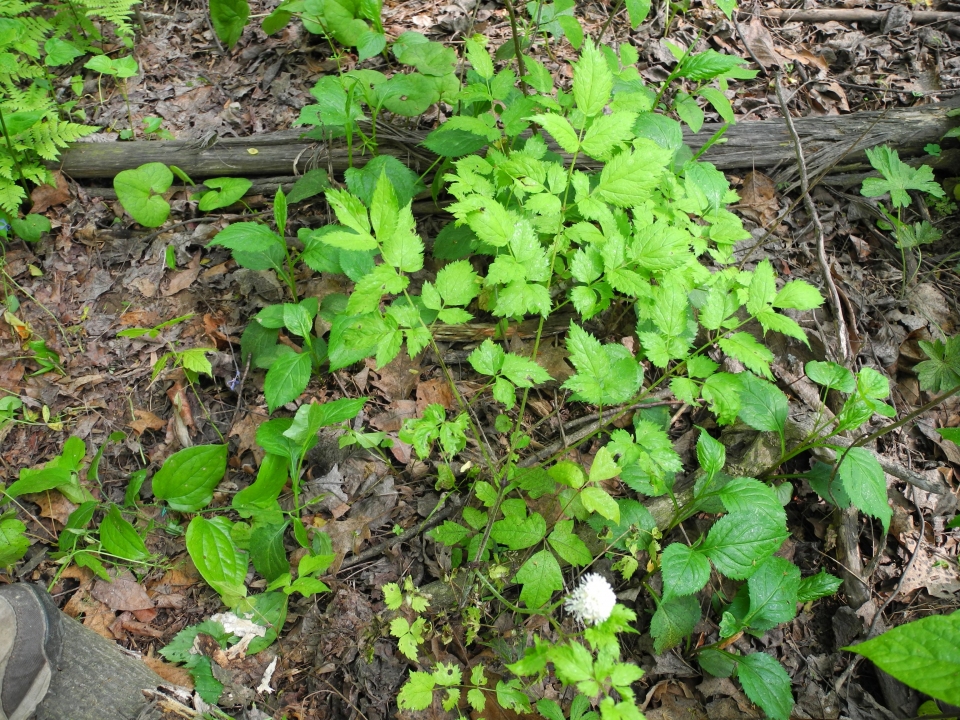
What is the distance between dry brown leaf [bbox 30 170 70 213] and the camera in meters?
2.99

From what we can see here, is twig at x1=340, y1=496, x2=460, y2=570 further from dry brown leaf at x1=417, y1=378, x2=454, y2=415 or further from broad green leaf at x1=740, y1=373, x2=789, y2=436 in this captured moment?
broad green leaf at x1=740, y1=373, x2=789, y2=436

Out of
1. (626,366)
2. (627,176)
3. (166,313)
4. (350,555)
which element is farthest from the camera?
(166,313)

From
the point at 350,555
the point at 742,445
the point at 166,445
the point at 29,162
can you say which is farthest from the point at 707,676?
the point at 29,162

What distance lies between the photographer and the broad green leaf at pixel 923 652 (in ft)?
3.95

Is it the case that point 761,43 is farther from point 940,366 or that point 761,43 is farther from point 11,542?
point 11,542

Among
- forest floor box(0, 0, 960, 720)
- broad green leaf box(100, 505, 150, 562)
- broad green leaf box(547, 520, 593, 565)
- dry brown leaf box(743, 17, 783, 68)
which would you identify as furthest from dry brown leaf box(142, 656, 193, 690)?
dry brown leaf box(743, 17, 783, 68)

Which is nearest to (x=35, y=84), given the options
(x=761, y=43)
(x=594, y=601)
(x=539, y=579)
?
(x=539, y=579)

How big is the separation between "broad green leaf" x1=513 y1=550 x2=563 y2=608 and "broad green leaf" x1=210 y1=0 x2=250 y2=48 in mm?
3488

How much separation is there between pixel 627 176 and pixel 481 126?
734 mm

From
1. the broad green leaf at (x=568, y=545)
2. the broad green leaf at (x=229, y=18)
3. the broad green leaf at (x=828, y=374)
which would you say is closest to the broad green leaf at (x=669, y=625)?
the broad green leaf at (x=568, y=545)

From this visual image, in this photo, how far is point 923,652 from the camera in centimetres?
125

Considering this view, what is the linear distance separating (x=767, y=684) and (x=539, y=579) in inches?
32.7

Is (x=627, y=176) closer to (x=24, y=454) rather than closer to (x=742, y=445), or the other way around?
(x=742, y=445)

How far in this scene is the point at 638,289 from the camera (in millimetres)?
1814
